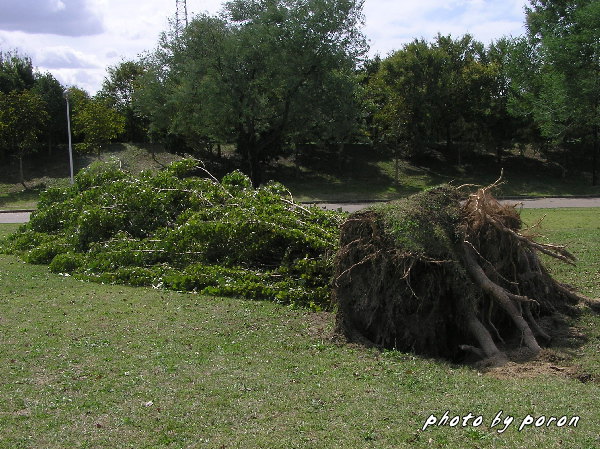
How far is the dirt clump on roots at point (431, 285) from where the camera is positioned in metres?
7.54

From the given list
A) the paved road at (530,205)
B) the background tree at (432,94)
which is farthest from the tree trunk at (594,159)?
the paved road at (530,205)

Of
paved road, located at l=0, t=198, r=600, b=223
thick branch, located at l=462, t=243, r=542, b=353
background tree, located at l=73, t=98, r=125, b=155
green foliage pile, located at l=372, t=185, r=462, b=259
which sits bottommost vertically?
paved road, located at l=0, t=198, r=600, b=223

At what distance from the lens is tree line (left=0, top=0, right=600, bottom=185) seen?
93.7 feet

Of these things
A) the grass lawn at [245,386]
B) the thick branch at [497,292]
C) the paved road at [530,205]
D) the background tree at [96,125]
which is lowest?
the paved road at [530,205]

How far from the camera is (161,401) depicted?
5.59 meters

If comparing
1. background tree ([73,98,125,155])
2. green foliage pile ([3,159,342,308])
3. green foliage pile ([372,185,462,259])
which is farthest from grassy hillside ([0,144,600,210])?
green foliage pile ([372,185,462,259])

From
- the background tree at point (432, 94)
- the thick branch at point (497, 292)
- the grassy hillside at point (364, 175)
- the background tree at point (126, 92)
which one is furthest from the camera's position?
the background tree at point (126, 92)

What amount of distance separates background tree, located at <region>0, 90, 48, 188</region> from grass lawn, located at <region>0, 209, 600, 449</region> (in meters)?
26.4

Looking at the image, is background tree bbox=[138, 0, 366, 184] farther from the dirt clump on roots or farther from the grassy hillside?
the dirt clump on roots

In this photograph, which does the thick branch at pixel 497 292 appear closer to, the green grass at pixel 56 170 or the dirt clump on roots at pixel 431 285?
the dirt clump on roots at pixel 431 285

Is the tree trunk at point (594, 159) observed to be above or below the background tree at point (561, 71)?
below

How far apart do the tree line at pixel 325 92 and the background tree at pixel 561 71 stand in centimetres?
7

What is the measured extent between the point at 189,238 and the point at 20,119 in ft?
84.5

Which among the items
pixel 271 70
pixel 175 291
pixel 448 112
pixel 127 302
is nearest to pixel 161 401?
pixel 127 302
